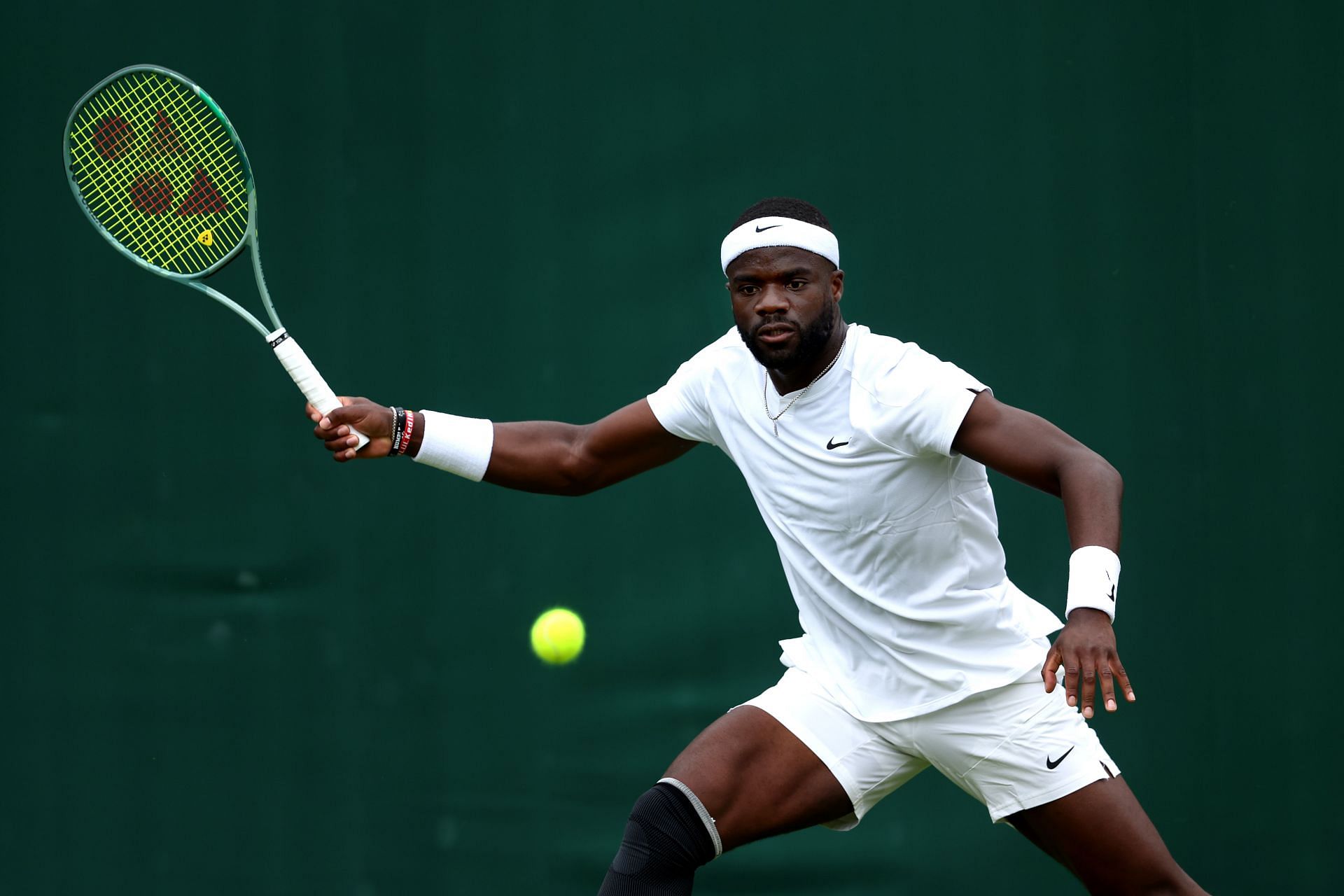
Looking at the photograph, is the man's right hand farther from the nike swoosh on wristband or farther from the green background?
the nike swoosh on wristband

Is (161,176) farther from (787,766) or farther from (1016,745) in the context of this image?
(1016,745)

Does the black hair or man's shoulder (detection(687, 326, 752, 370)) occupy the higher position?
the black hair

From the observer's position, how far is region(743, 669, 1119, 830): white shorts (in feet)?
10.3

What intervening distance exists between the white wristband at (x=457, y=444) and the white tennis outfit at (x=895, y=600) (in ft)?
1.90

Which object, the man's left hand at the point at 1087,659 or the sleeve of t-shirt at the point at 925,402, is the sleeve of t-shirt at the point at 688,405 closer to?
the sleeve of t-shirt at the point at 925,402

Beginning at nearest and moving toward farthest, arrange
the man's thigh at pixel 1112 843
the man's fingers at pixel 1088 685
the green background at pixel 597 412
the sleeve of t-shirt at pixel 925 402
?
1. the man's fingers at pixel 1088 685
2. the sleeve of t-shirt at pixel 925 402
3. the man's thigh at pixel 1112 843
4. the green background at pixel 597 412

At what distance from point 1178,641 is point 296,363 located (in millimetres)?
2547

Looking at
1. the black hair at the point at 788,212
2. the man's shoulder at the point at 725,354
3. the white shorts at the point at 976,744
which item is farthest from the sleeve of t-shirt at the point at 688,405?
the white shorts at the point at 976,744

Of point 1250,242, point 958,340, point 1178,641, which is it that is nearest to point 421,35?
point 958,340

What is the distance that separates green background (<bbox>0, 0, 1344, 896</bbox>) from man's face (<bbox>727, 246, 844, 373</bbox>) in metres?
1.07

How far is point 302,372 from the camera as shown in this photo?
3033 mm

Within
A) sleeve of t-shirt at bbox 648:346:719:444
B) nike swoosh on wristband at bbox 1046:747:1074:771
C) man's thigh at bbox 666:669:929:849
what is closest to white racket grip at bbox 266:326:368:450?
sleeve of t-shirt at bbox 648:346:719:444

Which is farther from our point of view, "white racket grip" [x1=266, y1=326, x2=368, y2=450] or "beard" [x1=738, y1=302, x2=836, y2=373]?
"beard" [x1=738, y1=302, x2=836, y2=373]

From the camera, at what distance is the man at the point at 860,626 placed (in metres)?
3.08
